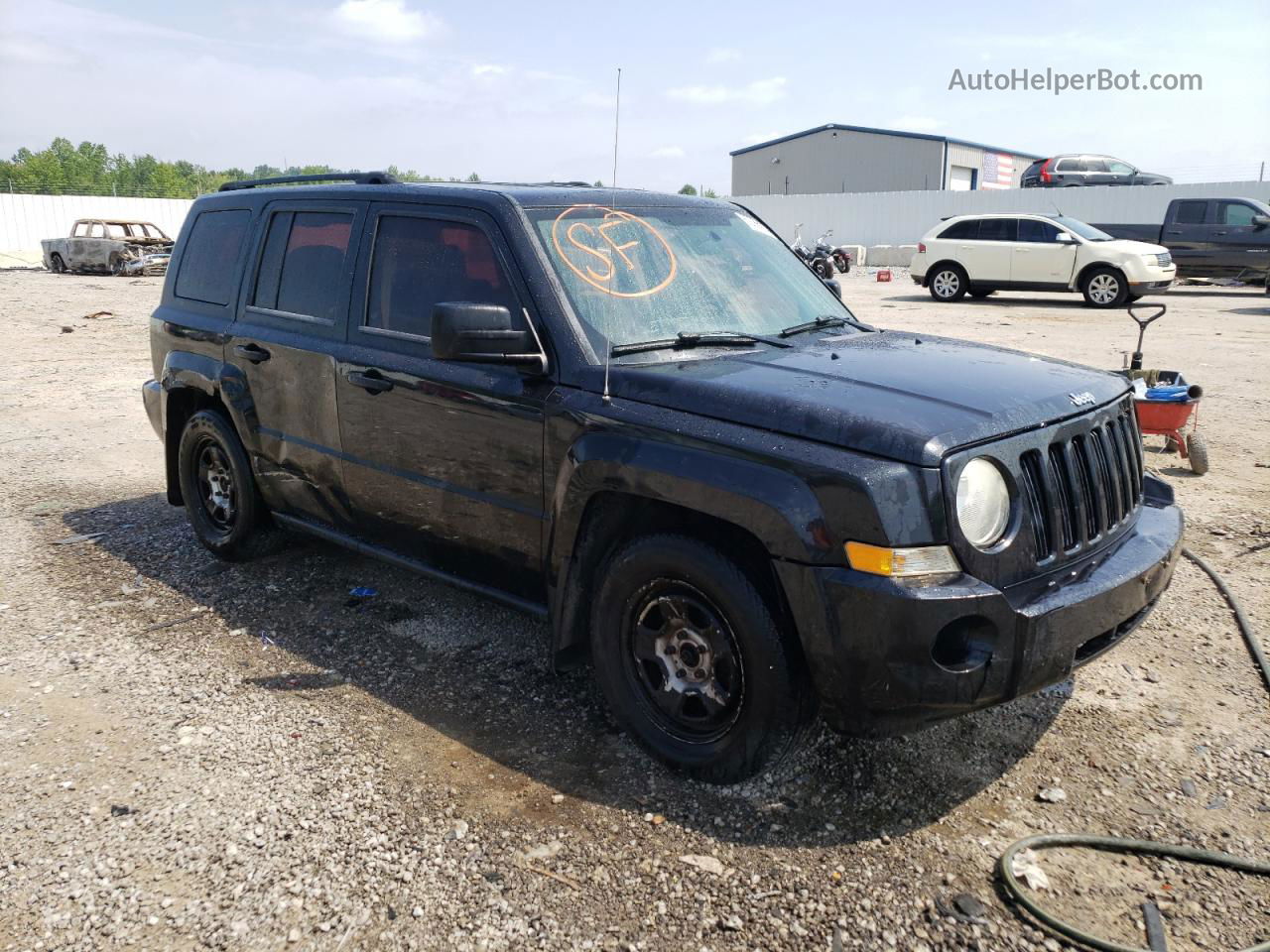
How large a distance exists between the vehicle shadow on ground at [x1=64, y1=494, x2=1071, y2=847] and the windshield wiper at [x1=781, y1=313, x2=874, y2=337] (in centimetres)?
155

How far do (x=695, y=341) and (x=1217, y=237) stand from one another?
70.3 feet

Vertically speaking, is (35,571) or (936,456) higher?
(936,456)

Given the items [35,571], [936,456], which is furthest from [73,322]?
[936,456]

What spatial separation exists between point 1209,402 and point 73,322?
17052mm

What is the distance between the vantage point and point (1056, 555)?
115 inches

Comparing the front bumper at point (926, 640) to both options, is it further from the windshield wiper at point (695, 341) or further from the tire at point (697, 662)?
the windshield wiper at point (695, 341)

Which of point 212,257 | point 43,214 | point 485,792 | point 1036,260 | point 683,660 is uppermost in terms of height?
point 43,214

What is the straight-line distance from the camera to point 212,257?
5281 millimetres

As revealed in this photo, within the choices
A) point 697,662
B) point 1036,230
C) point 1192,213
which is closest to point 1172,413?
point 697,662

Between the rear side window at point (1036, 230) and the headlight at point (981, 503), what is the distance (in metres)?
17.6

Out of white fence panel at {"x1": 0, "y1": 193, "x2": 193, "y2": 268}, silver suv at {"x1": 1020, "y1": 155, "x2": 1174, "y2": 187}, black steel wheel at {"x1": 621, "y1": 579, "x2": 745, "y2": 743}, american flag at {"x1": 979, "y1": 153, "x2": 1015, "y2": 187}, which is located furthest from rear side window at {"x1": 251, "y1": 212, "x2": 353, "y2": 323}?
american flag at {"x1": 979, "y1": 153, "x2": 1015, "y2": 187}

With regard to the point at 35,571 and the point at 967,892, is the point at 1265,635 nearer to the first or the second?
the point at 967,892

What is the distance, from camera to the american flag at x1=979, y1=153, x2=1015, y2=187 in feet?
175

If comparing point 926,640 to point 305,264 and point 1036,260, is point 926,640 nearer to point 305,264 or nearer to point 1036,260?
point 305,264
